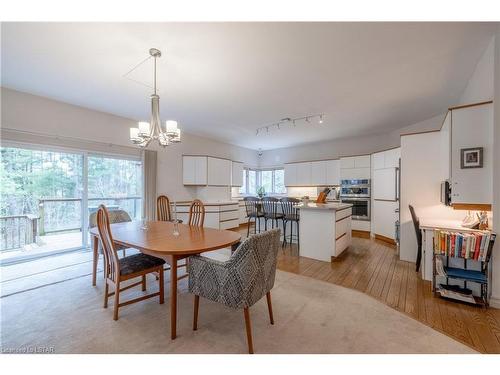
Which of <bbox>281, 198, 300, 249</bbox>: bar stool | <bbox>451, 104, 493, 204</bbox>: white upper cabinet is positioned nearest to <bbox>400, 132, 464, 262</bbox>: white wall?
<bbox>451, 104, 493, 204</bbox>: white upper cabinet

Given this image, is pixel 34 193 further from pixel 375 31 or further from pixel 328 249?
pixel 375 31

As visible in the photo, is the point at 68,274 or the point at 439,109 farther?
the point at 439,109

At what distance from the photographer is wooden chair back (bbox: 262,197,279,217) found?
415 centimetres

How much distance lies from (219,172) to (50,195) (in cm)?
363

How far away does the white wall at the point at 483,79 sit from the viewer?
2236mm

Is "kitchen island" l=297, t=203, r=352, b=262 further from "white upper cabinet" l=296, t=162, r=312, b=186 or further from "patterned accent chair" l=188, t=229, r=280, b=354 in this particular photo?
"white upper cabinet" l=296, t=162, r=312, b=186

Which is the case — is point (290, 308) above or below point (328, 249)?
below

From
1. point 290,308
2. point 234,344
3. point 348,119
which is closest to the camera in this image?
point 234,344

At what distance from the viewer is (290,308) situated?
6.98 ft

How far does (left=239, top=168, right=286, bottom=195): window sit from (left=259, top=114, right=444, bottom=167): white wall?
32cm
